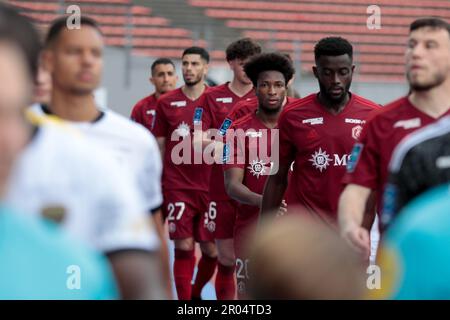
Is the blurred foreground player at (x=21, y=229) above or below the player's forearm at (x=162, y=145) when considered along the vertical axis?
below

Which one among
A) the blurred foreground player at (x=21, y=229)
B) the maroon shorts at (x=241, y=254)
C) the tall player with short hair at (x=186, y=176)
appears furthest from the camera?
the tall player with short hair at (x=186, y=176)

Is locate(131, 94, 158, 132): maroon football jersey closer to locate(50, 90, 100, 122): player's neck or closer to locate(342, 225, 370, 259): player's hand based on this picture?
locate(342, 225, 370, 259): player's hand

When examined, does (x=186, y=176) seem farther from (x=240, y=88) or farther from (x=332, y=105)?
(x=332, y=105)

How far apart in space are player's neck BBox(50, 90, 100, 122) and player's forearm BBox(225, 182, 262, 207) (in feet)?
12.3

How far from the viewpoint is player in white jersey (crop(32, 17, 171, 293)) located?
4.32m

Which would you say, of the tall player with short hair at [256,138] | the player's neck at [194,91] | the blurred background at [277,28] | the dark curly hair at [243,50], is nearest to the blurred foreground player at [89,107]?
the tall player with short hair at [256,138]

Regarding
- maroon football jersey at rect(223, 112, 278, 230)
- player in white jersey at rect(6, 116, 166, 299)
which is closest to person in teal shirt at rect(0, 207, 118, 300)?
player in white jersey at rect(6, 116, 166, 299)

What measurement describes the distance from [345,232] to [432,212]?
1.66 metres

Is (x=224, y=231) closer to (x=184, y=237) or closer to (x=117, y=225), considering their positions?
(x=184, y=237)

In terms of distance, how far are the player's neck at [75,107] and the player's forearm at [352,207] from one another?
115 centimetres

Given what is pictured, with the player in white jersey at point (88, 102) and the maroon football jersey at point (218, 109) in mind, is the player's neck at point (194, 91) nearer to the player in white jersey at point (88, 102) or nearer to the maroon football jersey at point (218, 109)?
the maroon football jersey at point (218, 109)

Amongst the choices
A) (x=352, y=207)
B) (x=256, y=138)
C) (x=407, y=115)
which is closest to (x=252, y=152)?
(x=256, y=138)

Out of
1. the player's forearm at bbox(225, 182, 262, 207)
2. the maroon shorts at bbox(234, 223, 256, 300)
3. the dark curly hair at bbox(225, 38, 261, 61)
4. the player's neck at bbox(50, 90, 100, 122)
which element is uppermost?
the dark curly hair at bbox(225, 38, 261, 61)

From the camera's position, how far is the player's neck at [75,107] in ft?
14.4
